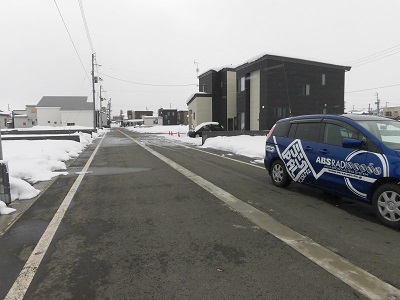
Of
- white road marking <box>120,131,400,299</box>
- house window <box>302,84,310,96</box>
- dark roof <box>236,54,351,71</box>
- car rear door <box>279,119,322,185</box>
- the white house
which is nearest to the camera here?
white road marking <box>120,131,400,299</box>

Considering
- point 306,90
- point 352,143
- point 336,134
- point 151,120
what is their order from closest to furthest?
point 352,143
point 336,134
point 306,90
point 151,120

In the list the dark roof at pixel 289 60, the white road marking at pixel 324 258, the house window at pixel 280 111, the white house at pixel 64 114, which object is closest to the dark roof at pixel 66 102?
the white house at pixel 64 114

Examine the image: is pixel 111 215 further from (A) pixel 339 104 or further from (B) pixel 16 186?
(A) pixel 339 104

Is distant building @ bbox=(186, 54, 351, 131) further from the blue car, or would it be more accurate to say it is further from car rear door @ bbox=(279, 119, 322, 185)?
the blue car

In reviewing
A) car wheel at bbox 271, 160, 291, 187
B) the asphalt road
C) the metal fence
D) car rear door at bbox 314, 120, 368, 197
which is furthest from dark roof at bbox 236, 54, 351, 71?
the metal fence

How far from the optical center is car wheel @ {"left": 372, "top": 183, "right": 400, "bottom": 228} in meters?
4.73

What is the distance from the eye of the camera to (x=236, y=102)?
36.7 metres

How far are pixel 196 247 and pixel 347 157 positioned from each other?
10.2 feet

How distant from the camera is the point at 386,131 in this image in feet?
18.1

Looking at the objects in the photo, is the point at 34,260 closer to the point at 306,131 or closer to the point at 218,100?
the point at 306,131

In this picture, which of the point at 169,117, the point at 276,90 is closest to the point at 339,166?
the point at 276,90

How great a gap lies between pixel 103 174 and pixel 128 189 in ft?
8.91

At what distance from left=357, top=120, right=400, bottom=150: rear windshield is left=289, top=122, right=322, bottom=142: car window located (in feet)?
3.01

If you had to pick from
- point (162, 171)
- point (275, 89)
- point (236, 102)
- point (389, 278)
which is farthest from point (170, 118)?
point (389, 278)
